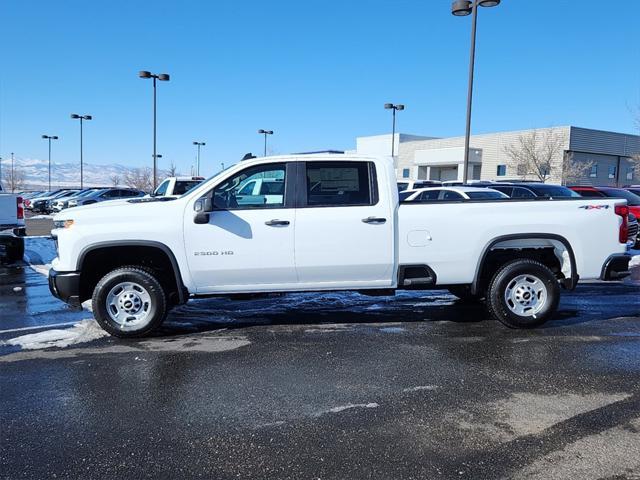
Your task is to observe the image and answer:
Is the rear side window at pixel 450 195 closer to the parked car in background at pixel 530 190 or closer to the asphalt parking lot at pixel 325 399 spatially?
the parked car in background at pixel 530 190

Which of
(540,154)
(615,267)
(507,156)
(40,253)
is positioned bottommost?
(40,253)

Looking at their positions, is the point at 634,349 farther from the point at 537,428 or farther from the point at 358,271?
the point at 358,271

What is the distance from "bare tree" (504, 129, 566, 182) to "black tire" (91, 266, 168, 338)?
4897cm

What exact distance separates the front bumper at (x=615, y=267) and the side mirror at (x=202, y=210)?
15.0 feet

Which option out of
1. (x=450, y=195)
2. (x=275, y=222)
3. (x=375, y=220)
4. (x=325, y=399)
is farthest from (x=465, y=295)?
(x=450, y=195)

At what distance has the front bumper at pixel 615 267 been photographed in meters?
6.28

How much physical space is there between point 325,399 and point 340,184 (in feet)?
8.62

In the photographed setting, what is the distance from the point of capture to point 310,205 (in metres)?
5.94

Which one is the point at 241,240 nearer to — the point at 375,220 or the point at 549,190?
the point at 375,220

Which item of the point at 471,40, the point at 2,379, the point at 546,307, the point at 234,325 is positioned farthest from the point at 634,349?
the point at 471,40

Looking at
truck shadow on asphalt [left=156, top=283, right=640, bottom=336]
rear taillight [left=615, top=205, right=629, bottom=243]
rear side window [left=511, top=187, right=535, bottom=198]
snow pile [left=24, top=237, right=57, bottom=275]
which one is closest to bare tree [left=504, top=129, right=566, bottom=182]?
rear side window [left=511, top=187, right=535, bottom=198]

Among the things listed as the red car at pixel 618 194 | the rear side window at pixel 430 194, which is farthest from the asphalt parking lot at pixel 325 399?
the red car at pixel 618 194

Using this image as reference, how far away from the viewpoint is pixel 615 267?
630cm

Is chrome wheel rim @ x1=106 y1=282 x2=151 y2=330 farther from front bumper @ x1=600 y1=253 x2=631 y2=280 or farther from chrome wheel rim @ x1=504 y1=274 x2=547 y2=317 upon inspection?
front bumper @ x1=600 y1=253 x2=631 y2=280
